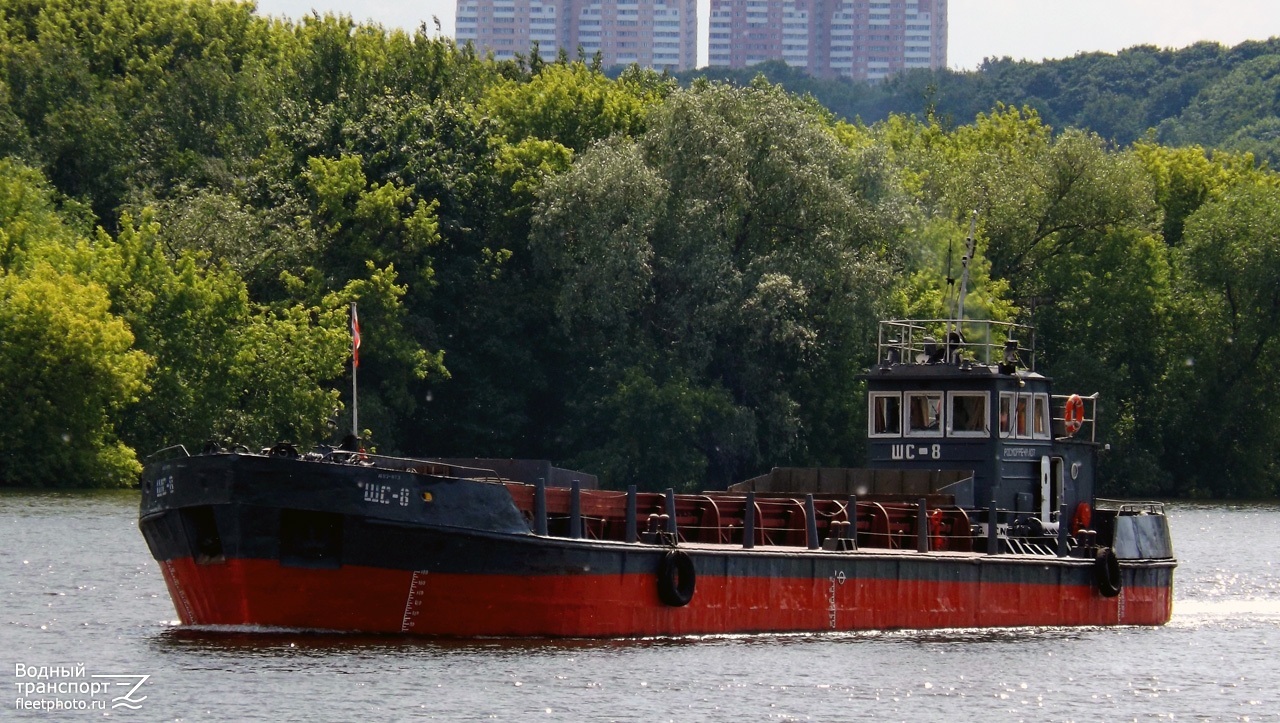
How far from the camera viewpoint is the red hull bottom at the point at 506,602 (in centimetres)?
2870

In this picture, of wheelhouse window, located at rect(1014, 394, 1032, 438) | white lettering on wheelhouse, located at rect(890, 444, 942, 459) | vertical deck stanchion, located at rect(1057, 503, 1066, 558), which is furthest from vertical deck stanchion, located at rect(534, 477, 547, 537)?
vertical deck stanchion, located at rect(1057, 503, 1066, 558)

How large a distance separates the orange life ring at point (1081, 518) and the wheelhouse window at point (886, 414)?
3602 mm

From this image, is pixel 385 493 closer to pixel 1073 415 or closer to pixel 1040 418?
pixel 1040 418

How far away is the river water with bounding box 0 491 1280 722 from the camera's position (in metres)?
25.4

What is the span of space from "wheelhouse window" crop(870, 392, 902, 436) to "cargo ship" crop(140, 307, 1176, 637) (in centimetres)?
4

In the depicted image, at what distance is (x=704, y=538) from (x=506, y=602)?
4683mm

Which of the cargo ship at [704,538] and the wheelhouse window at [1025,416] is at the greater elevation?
the wheelhouse window at [1025,416]

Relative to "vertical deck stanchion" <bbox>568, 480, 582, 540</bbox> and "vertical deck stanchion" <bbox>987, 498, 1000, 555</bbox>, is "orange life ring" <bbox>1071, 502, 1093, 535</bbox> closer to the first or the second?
"vertical deck stanchion" <bbox>987, 498, 1000, 555</bbox>

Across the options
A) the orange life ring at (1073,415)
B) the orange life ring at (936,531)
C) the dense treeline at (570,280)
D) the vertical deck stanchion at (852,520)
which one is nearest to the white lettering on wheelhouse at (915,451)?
the orange life ring at (936,531)

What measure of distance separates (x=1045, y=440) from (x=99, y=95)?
64.7m

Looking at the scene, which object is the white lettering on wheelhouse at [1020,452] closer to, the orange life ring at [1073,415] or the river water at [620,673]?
the orange life ring at [1073,415]

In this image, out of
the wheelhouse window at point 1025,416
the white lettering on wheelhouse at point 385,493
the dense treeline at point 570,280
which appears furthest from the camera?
the dense treeline at point 570,280

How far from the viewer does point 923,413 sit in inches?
1446

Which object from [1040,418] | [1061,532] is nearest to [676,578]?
[1061,532]
